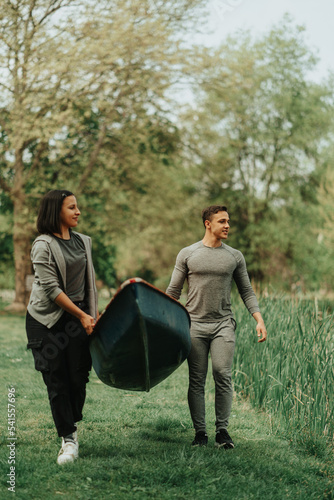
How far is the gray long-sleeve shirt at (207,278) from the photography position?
14.4ft

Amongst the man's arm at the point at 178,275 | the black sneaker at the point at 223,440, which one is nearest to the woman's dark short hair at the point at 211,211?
the man's arm at the point at 178,275

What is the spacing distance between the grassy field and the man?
0.29 meters

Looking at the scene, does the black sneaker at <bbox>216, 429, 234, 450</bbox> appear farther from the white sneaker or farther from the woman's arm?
the woman's arm

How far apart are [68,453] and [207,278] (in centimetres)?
158

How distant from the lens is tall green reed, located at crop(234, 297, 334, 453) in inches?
184

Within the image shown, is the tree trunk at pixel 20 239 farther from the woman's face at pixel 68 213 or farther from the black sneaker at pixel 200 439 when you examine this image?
the black sneaker at pixel 200 439

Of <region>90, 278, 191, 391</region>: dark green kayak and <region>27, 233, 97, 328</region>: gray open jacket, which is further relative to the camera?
<region>27, 233, 97, 328</region>: gray open jacket

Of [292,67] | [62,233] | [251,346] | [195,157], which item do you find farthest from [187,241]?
[62,233]

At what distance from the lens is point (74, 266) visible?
4000mm

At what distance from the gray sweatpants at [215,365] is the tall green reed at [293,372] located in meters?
0.74

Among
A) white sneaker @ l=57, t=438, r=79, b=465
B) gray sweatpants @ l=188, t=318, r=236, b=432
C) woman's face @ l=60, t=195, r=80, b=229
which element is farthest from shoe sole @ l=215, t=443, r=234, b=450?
woman's face @ l=60, t=195, r=80, b=229

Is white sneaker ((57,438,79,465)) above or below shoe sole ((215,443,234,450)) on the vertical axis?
above

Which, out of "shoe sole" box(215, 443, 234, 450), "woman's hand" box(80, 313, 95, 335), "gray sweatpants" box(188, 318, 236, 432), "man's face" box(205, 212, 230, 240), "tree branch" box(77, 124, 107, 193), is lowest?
"shoe sole" box(215, 443, 234, 450)

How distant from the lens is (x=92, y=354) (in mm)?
3955
